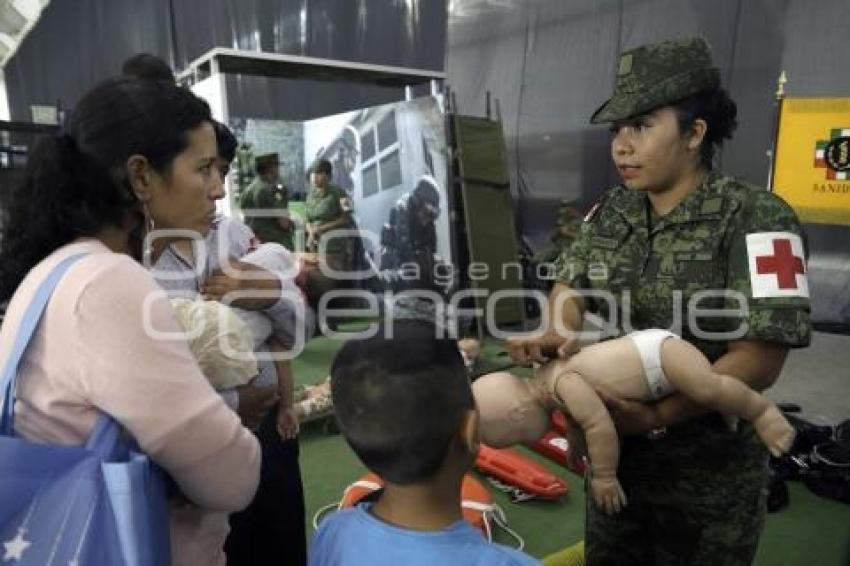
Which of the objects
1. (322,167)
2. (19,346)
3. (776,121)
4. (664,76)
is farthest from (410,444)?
(322,167)

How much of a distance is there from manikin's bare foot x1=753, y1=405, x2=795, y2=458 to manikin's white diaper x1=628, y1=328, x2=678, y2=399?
7.1 inches

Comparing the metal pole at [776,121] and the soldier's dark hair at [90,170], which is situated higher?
the metal pole at [776,121]

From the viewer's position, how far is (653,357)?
1317 mm

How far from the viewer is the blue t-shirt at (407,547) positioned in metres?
0.81

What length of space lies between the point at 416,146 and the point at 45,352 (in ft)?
16.0

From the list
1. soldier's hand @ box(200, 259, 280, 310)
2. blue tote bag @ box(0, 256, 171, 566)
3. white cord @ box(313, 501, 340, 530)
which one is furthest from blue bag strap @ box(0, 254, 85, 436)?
white cord @ box(313, 501, 340, 530)

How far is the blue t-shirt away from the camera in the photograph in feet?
2.67

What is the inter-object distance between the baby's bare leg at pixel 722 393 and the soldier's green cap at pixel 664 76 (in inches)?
20.5

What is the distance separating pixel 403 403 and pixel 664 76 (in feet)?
3.15

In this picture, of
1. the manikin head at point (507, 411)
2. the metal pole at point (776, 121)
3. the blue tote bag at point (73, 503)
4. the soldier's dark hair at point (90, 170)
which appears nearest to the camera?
the blue tote bag at point (73, 503)

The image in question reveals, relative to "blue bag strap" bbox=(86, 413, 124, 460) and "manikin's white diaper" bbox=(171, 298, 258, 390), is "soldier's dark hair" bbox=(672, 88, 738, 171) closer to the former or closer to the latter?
"manikin's white diaper" bbox=(171, 298, 258, 390)

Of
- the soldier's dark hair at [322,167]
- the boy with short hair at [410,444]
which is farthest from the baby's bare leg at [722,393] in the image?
the soldier's dark hair at [322,167]

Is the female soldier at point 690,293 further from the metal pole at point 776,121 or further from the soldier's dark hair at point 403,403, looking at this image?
the metal pole at point 776,121

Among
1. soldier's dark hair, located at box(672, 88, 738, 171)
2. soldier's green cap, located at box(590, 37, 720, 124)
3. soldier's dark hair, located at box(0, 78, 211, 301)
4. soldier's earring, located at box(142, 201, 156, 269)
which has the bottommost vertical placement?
soldier's earring, located at box(142, 201, 156, 269)
